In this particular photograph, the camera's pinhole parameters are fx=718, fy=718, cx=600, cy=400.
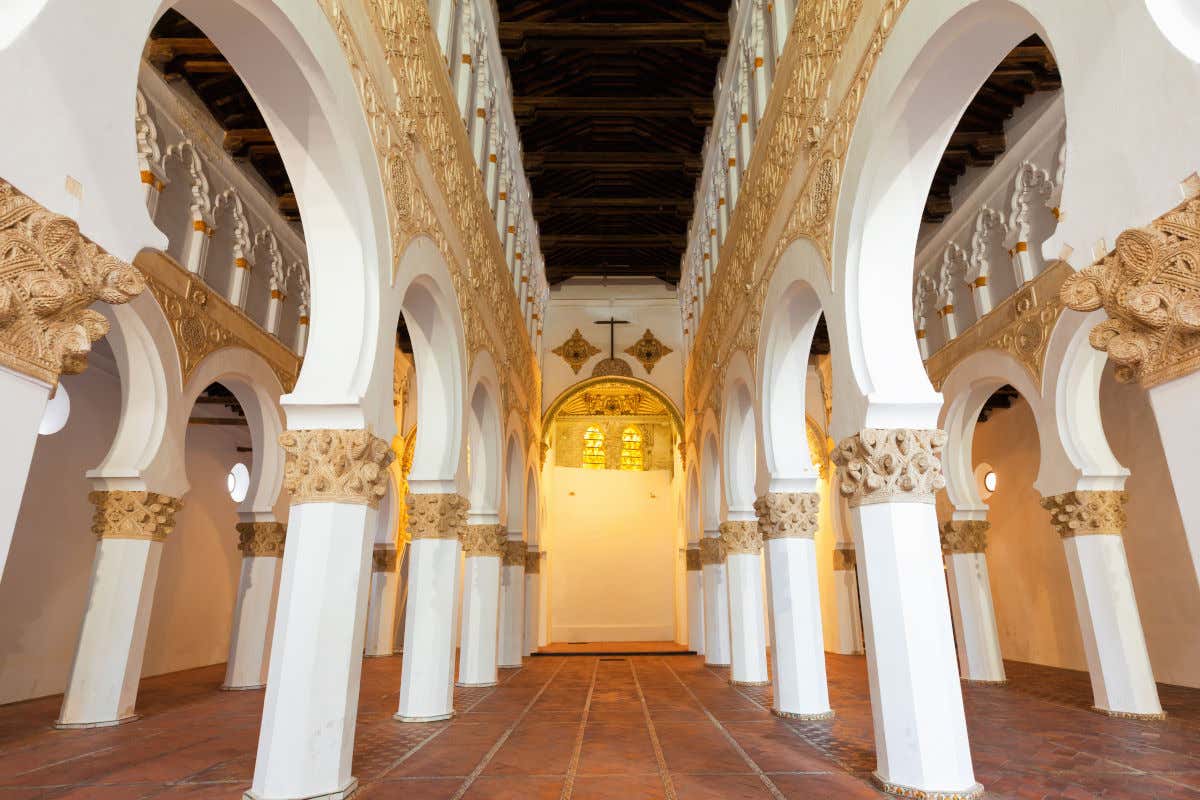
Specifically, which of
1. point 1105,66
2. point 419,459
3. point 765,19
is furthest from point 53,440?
point 1105,66

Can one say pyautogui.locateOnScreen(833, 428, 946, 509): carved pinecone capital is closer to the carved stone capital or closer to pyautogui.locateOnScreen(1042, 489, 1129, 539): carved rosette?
pyautogui.locateOnScreen(1042, 489, 1129, 539): carved rosette

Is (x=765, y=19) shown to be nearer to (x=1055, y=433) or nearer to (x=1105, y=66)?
(x=1055, y=433)

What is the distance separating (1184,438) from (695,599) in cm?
1362

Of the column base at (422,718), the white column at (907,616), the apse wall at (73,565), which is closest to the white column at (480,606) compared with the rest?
the column base at (422,718)

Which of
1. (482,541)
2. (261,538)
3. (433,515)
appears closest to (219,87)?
(433,515)

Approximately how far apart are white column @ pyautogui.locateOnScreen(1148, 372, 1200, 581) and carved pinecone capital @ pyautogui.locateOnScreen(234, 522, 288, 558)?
946 centimetres

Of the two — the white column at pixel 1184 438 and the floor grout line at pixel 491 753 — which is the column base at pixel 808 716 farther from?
the white column at pixel 1184 438

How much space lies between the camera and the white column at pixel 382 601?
14484mm

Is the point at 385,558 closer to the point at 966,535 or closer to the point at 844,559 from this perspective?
the point at 844,559

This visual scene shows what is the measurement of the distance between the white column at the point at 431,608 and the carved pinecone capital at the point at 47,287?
14.9ft

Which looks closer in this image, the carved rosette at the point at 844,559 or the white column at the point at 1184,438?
the white column at the point at 1184,438

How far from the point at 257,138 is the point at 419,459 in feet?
15.2

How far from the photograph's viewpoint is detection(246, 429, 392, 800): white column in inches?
155

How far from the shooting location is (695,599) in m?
15.2
